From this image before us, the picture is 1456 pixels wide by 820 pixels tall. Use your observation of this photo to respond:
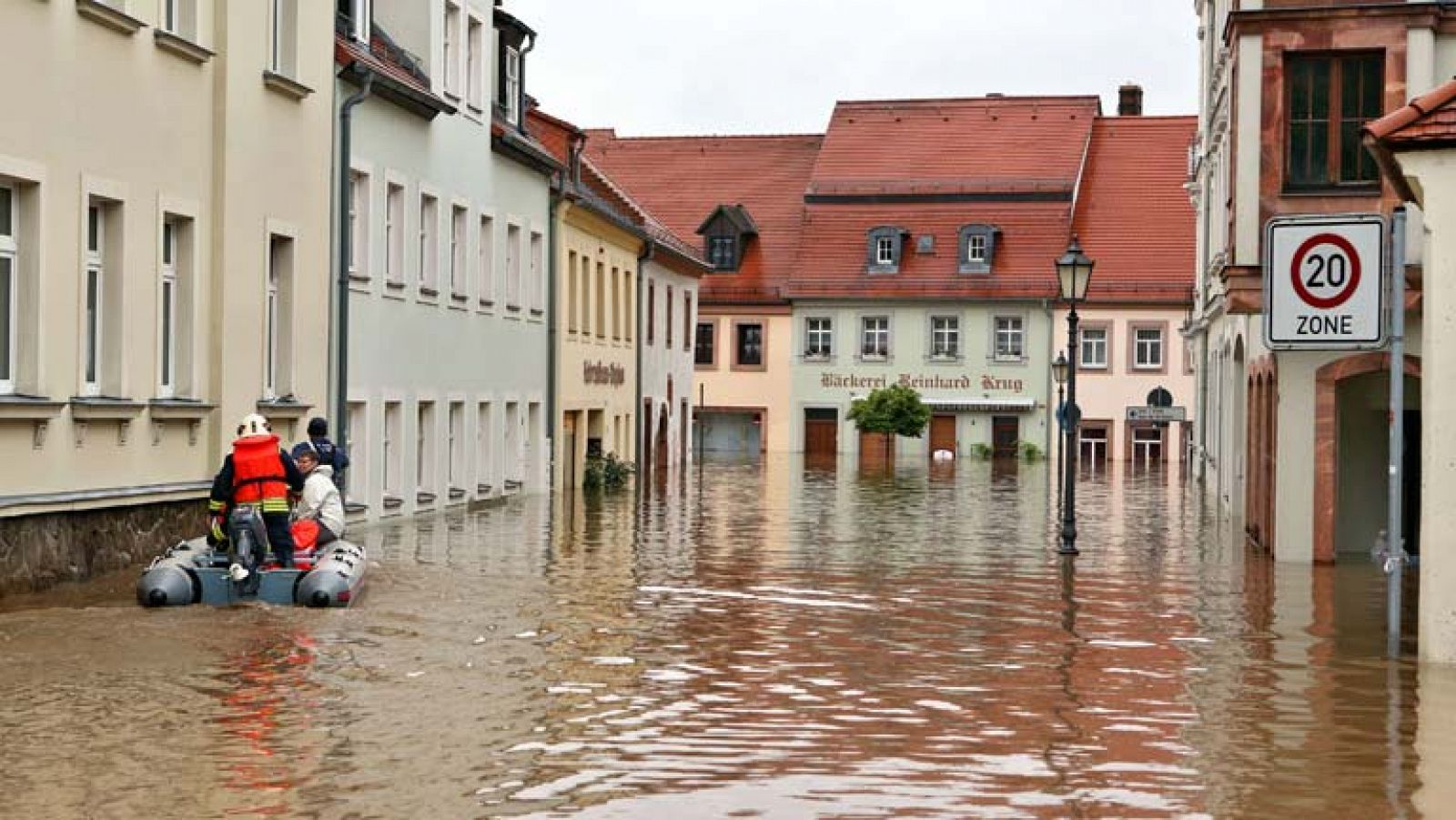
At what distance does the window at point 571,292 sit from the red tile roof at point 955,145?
1546 inches

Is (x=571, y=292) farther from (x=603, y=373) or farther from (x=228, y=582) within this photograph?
(x=228, y=582)

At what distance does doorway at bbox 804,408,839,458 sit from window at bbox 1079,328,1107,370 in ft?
31.3

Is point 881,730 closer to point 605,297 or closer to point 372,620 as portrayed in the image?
point 372,620

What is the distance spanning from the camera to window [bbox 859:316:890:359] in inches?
3317

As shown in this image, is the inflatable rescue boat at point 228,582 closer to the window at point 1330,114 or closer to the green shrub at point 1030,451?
the window at point 1330,114

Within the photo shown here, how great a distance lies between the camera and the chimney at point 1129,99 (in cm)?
9675

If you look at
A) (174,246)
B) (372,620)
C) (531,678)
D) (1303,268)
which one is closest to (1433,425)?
(1303,268)

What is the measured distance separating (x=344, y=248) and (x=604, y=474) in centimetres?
1784

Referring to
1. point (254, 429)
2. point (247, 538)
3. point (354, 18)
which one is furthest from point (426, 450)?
point (247, 538)

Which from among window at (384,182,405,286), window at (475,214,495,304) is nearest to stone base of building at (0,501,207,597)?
window at (384,182,405,286)

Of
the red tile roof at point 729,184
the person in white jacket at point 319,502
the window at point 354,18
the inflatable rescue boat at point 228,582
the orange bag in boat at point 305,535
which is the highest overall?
the red tile roof at point 729,184

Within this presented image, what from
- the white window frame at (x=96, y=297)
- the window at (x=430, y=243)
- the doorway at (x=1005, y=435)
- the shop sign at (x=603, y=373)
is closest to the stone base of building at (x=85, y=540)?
the white window frame at (x=96, y=297)

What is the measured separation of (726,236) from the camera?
86312 millimetres

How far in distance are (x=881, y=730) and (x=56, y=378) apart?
10.6 metres
